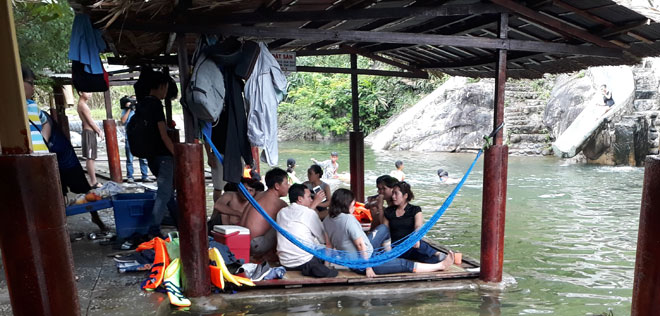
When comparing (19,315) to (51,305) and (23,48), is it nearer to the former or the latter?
(51,305)

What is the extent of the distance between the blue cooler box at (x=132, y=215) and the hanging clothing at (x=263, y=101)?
168 centimetres

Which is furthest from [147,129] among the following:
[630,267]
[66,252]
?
[630,267]

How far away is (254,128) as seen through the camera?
12.4 ft

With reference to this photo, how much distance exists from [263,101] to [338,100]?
68.8 ft

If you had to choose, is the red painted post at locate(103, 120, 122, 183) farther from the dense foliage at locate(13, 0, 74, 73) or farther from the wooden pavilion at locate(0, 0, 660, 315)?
the wooden pavilion at locate(0, 0, 660, 315)

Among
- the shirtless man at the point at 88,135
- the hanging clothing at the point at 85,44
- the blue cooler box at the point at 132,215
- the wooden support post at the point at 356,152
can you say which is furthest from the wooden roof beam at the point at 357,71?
the shirtless man at the point at 88,135

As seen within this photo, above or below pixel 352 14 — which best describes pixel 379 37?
below

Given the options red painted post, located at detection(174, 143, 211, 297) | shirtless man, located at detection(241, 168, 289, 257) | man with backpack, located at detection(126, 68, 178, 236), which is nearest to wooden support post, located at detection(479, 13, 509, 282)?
shirtless man, located at detection(241, 168, 289, 257)

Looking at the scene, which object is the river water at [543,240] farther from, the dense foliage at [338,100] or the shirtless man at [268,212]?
the dense foliage at [338,100]

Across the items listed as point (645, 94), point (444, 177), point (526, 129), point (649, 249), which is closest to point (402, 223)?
point (649, 249)

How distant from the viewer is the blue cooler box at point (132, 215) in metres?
4.68

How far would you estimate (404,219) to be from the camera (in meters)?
4.60

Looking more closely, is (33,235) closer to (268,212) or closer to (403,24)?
(268,212)

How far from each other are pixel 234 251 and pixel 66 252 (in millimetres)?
2611
